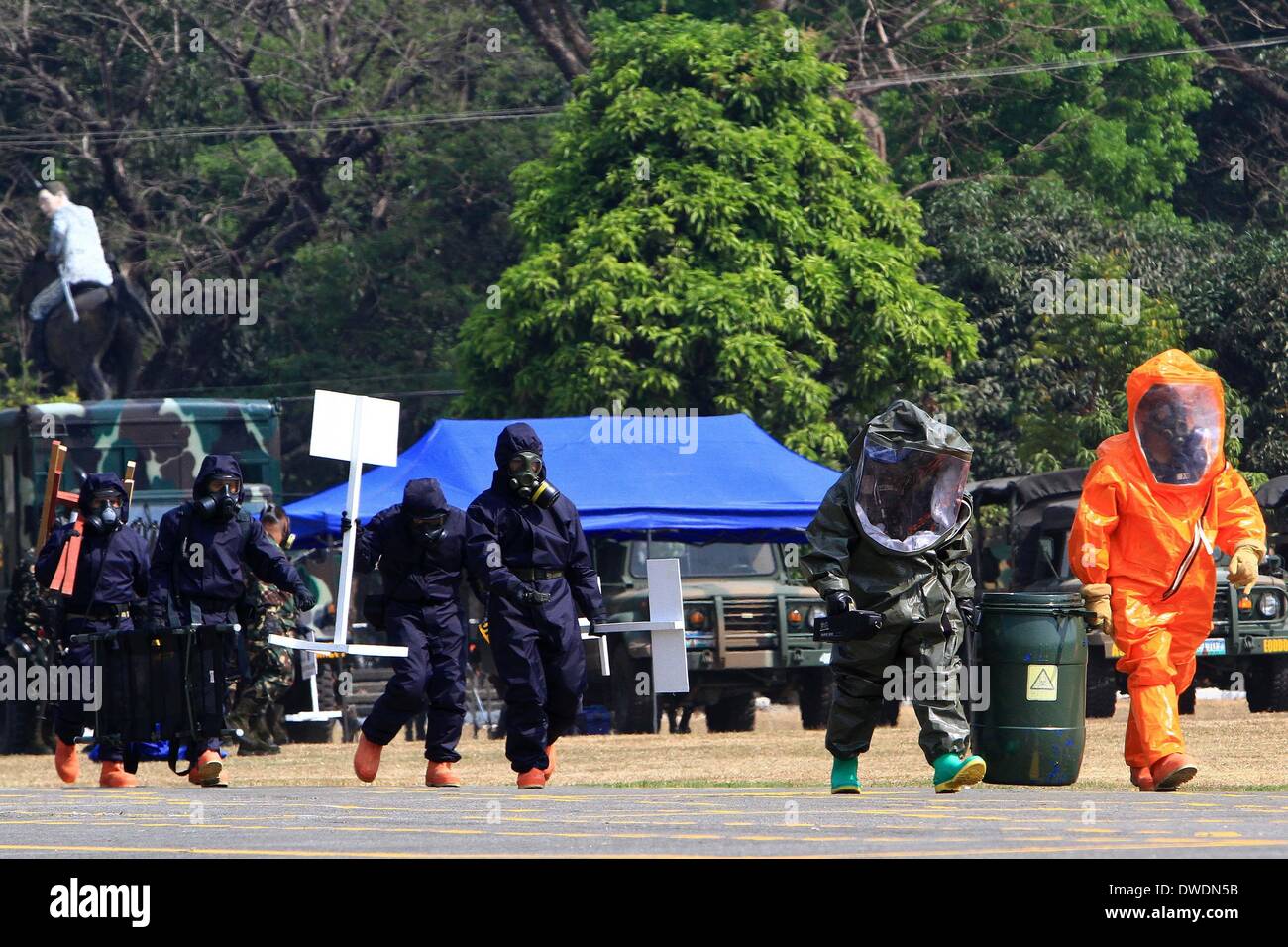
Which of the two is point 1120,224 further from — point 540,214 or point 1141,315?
point 540,214

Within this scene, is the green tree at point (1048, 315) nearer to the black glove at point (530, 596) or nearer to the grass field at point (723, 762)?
the grass field at point (723, 762)

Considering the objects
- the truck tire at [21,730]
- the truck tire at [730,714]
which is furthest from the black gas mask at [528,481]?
the truck tire at [730,714]

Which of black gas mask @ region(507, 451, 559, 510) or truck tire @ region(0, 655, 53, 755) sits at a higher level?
black gas mask @ region(507, 451, 559, 510)

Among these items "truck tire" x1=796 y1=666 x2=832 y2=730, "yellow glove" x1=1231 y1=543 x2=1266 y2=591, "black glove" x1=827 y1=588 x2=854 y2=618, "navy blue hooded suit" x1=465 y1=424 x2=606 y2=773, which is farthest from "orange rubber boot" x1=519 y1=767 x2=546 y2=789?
"truck tire" x1=796 y1=666 x2=832 y2=730

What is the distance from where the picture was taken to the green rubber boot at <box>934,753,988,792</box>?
1110cm

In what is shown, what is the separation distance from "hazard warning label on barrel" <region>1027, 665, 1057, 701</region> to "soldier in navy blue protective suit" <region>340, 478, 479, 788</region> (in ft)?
10.3

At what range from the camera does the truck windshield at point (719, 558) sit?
21594 mm

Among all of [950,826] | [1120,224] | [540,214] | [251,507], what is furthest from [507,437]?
[1120,224]

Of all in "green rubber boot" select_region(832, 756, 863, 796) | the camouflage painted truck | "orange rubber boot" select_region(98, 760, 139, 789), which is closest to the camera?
"green rubber boot" select_region(832, 756, 863, 796)

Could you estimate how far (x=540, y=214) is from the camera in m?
29.2

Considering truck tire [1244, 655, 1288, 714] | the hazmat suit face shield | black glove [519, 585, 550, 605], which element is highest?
the hazmat suit face shield

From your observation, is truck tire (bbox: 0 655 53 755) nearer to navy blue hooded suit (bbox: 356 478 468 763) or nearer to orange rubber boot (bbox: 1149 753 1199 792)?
navy blue hooded suit (bbox: 356 478 468 763)

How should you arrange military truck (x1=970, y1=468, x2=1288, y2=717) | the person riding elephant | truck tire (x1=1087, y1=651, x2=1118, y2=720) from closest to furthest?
truck tire (x1=1087, y1=651, x2=1118, y2=720)
military truck (x1=970, y1=468, x2=1288, y2=717)
the person riding elephant

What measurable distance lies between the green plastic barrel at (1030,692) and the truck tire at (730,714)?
9662 mm
